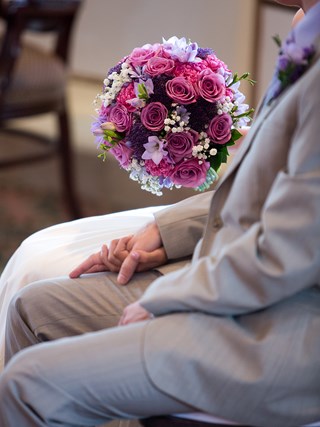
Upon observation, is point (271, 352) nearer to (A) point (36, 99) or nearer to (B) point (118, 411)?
(B) point (118, 411)

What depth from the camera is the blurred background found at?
4082 mm

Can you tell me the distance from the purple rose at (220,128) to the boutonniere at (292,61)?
0.44 m

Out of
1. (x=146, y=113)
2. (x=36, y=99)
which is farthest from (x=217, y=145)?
(x=36, y=99)

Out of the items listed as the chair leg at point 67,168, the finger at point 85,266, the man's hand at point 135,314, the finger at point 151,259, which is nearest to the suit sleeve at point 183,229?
the finger at point 151,259

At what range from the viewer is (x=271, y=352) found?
1368 mm

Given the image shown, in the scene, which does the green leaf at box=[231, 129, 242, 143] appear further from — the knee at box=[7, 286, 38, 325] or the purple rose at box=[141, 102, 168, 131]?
the knee at box=[7, 286, 38, 325]

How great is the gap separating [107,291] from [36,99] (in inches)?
78.0

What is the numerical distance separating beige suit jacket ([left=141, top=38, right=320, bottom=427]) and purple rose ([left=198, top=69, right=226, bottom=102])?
0.47 m

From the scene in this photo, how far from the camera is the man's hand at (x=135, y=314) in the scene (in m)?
1.50

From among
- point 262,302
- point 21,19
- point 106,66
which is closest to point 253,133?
point 262,302

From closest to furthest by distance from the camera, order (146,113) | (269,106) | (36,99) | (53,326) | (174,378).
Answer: (174,378) → (269,106) → (53,326) → (146,113) → (36,99)

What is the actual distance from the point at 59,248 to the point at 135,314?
51 cm

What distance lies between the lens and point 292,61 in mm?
1430

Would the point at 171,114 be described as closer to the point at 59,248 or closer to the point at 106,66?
the point at 59,248
